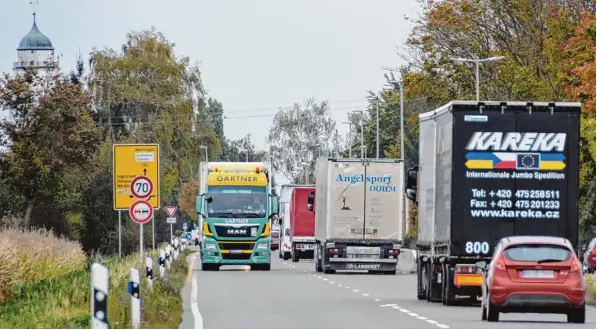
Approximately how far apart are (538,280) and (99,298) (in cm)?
1062

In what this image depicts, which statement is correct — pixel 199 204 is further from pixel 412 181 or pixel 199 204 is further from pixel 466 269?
pixel 466 269

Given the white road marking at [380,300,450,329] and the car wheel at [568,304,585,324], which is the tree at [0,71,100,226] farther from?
the car wheel at [568,304,585,324]

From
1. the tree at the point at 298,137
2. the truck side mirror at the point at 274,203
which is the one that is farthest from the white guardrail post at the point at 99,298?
the tree at the point at 298,137

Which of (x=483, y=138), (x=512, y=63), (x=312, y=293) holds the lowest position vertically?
(x=312, y=293)

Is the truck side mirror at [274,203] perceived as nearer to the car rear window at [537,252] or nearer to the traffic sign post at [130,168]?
the traffic sign post at [130,168]

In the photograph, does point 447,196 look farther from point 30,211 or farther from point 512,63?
point 30,211

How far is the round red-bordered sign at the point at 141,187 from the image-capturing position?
1294 inches

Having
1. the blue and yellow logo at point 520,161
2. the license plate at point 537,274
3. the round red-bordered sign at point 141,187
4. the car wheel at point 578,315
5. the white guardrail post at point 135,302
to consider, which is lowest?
the car wheel at point 578,315

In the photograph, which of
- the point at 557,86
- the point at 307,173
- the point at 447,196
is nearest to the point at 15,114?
the point at 557,86

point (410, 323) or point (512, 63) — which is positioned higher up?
point (512, 63)

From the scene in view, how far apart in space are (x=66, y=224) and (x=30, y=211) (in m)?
8.56

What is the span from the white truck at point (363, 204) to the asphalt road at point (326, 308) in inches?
123

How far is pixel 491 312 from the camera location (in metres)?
25.9

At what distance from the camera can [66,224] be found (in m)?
86.6
